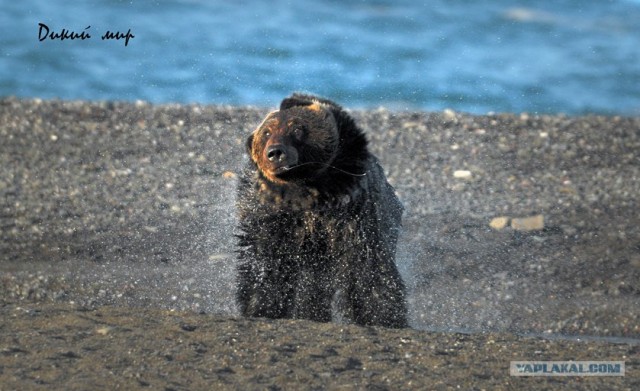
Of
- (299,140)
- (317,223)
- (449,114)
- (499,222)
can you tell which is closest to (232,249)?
(499,222)

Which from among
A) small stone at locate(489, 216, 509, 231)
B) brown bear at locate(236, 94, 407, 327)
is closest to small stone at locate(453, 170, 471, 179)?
small stone at locate(489, 216, 509, 231)

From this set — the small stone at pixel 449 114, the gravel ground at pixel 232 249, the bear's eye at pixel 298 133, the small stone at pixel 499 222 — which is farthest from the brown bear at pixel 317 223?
the small stone at pixel 449 114

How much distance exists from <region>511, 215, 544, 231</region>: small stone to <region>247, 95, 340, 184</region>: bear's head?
2.36m

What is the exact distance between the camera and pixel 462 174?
8445mm

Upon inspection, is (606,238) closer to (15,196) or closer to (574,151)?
(574,151)

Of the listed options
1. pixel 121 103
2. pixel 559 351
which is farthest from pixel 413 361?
pixel 121 103

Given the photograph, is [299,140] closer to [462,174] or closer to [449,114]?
[462,174]

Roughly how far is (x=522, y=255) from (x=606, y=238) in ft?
2.08

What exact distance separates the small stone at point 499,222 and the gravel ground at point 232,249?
0.06 feet

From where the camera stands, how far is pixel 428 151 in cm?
901

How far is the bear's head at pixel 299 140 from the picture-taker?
4.94m

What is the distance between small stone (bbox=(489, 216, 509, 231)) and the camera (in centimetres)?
719

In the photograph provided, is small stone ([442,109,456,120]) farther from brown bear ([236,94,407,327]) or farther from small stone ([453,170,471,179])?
brown bear ([236,94,407,327])

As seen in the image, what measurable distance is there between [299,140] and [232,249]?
6.22 feet
